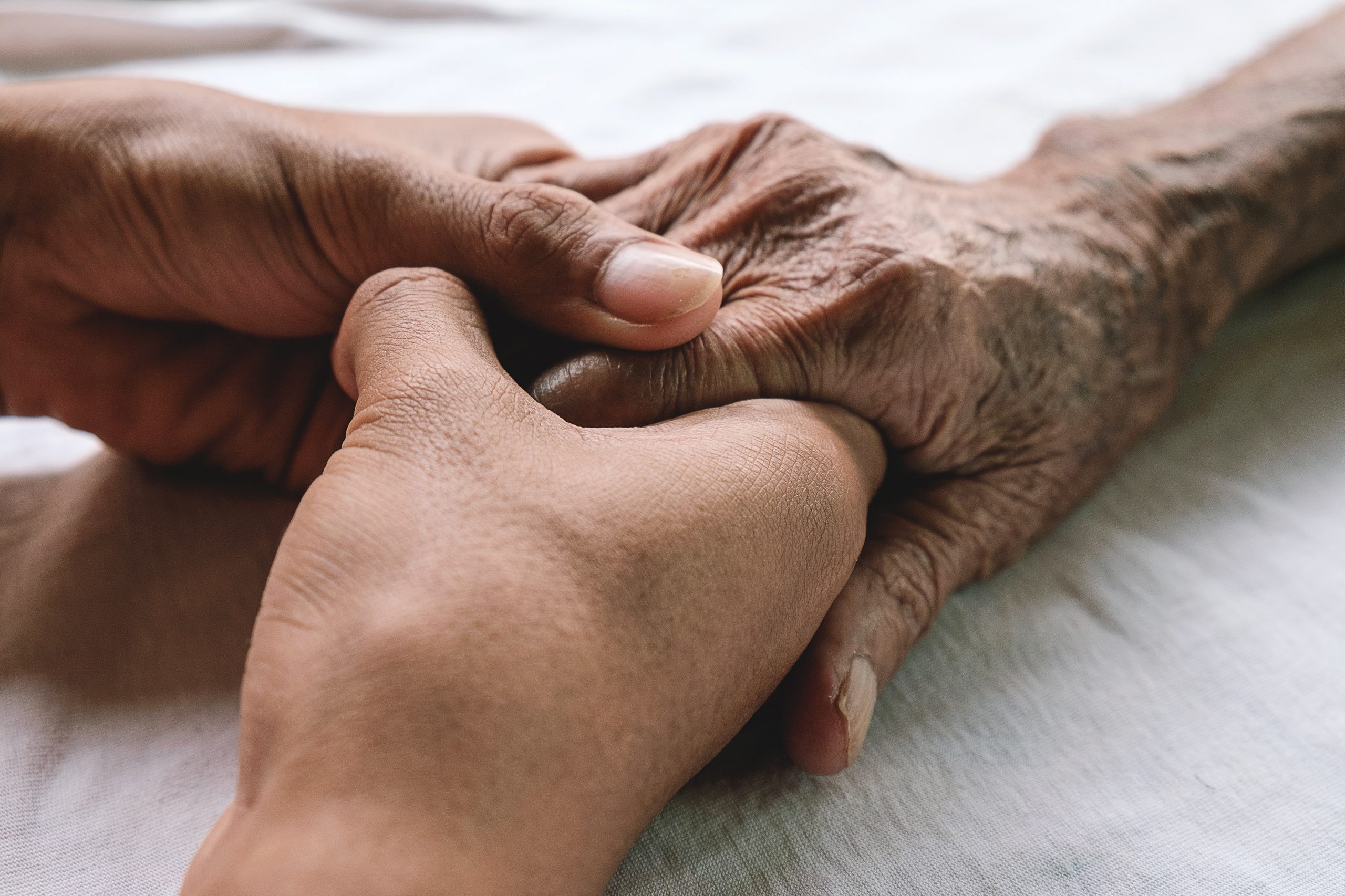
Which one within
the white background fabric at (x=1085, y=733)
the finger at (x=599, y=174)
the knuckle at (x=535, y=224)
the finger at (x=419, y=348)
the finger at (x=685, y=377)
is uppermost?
the knuckle at (x=535, y=224)

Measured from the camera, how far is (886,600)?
91 centimetres

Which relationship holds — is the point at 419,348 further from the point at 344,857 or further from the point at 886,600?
the point at 886,600

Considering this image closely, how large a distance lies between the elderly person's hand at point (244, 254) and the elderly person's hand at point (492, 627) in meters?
0.11

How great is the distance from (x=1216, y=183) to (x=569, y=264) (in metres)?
1.03

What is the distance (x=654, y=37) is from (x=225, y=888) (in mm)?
1939

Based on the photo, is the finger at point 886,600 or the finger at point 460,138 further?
the finger at point 460,138

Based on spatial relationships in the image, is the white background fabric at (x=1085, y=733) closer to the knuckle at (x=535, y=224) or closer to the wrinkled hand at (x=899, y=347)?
the wrinkled hand at (x=899, y=347)

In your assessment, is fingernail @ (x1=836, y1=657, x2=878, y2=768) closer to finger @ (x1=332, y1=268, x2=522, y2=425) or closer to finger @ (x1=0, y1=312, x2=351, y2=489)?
finger @ (x1=332, y1=268, x2=522, y2=425)

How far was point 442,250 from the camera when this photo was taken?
0.90m

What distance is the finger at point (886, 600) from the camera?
2.64 ft

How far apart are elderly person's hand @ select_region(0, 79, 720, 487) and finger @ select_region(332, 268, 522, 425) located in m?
0.08

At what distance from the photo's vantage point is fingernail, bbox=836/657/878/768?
0.80 metres

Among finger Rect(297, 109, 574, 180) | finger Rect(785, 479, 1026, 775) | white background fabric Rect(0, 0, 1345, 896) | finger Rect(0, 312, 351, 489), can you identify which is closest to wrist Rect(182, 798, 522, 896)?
white background fabric Rect(0, 0, 1345, 896)

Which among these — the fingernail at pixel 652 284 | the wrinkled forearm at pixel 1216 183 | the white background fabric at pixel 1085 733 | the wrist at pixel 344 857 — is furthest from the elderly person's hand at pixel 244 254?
the wrinkled forearm at pixel 1216 183
